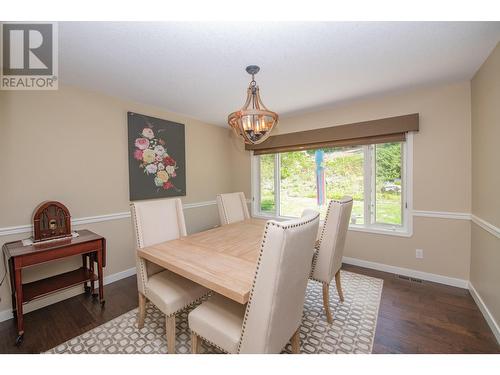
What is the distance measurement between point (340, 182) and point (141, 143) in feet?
9.40

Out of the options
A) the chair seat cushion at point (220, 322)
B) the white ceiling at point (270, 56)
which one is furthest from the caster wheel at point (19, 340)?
the white ceiling at point (270, 56)

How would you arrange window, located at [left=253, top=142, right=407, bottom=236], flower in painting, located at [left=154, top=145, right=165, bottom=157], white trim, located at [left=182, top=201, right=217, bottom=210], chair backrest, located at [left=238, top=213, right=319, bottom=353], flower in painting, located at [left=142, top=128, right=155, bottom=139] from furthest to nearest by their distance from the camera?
1. white trim, located at [left=182, top=201, right=217, bottom=210]
2. flower in painting, located at [left=154, top=145, right=165, bottom=157]
3. flower in painting, located at [left=142, top=128, right=155, bottom=139]
4. window, located at [left=253, top=142, right=407, bottom=236]
5. chair backrest, located at [left=238, top=213, right=319, bottom=353]

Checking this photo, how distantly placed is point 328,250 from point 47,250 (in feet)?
7.57

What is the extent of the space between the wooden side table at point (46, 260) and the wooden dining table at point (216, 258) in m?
0.75

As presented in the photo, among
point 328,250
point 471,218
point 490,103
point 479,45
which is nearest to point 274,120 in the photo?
point 328,250

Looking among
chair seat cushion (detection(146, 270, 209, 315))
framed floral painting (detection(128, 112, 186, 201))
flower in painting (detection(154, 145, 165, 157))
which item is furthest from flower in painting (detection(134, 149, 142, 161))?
chair seat cushion (detection(146, 270, 209, 315))

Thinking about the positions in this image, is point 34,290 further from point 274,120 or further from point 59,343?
point 274,120

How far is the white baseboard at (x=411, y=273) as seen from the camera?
91.8 inches

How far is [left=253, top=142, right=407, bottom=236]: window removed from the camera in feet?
8.95

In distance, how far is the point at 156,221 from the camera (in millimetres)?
1867

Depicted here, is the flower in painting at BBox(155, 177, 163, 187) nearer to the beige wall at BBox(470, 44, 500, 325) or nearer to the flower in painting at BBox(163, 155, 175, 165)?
the flower in painting at BBox(163, 155, 175, 165)

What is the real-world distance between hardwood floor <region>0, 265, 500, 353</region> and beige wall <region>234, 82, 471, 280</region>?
35cm

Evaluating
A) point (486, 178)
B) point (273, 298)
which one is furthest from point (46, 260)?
point (486, 178)

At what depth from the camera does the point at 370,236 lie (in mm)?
2842
